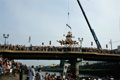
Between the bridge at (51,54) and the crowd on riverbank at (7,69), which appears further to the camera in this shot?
the bridge at (51,54)

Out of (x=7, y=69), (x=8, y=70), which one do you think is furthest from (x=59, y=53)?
(x=8, y=70)

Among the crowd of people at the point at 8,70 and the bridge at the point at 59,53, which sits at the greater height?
the bridge at the point at 59,53

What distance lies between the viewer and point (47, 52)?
5122 centimetres

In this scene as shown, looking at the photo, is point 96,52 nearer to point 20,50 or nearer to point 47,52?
point 47,52

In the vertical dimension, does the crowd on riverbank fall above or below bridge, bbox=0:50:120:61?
below

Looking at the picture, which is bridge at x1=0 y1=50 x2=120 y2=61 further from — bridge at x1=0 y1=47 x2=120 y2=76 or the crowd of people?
the crowd of people

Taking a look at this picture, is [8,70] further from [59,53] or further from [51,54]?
[51,54]

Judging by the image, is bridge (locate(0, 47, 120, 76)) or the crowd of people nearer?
the crowd of people

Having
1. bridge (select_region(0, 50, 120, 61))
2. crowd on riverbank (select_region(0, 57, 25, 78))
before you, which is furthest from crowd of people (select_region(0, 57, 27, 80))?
bridge (select_region(0, 50, 120, 61))

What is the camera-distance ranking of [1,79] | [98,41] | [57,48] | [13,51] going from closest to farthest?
[1,79] → [13,51] → [57,48] → [98,41]

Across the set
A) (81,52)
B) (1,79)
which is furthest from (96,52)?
(1,79)

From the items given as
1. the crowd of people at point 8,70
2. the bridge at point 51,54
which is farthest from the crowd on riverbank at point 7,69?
the bridge at point 51,54

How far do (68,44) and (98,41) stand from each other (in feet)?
43.5

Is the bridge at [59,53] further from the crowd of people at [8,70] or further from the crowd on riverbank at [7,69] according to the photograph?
the crowd on riverbank at [7,69]
